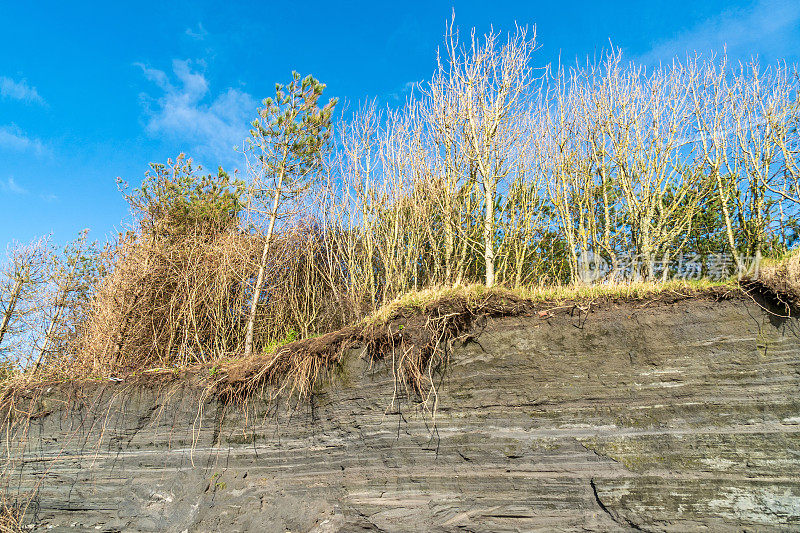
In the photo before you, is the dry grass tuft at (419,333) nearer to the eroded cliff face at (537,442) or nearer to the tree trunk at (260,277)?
Result: the eroded cliff face at (537,442)

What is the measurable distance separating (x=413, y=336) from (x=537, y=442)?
208 cm

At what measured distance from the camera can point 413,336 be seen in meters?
6.04

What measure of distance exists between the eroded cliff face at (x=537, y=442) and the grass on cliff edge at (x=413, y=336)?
23cm

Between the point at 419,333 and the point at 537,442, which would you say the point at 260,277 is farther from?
the point at 537,442

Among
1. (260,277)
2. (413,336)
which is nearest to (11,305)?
(260,277)

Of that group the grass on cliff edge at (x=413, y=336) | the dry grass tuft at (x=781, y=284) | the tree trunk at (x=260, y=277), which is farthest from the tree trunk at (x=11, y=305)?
the dry grass tuft at (x=781, y=284)

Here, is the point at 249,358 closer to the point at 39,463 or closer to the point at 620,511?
the point at 39,463

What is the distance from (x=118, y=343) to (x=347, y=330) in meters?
5.95

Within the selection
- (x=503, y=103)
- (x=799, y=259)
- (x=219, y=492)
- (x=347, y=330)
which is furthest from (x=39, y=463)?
(x=799, y=259)

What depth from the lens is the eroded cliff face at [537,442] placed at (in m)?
4.62

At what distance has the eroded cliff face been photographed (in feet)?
15.2

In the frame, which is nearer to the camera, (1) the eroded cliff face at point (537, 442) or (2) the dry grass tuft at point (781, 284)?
(1) the eroded cliff face at point (537, 442)

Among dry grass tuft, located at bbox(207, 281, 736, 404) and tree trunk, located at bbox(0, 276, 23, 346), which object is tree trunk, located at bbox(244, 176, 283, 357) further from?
tree trunk, located at bbox(0, 276, 23, 346)

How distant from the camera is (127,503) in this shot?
723 cm
